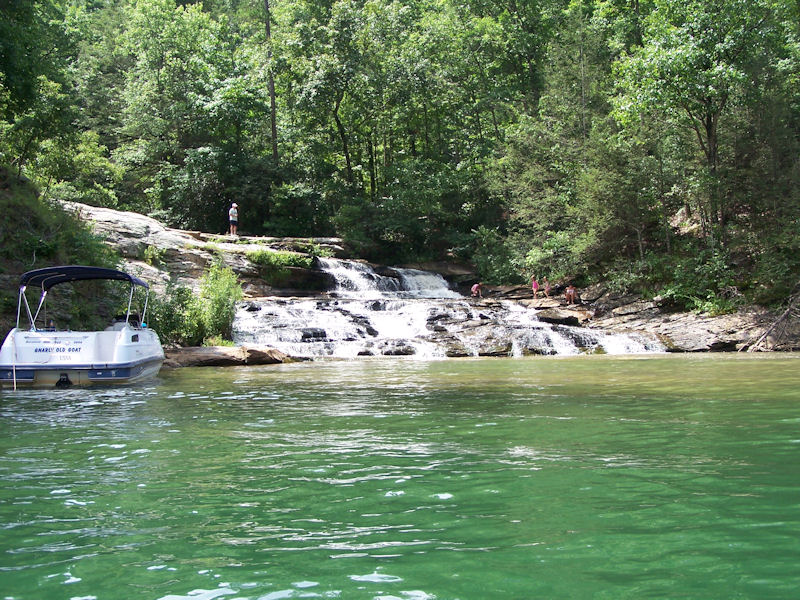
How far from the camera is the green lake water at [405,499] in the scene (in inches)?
144

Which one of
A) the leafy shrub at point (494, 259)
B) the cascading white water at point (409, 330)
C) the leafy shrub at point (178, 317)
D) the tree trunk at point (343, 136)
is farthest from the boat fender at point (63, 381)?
the tree trunk at point (343, 136)

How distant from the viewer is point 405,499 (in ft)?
17.3

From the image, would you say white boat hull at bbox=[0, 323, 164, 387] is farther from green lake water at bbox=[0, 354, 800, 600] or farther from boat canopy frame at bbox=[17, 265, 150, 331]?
green lake water at bbox=[0, 354, 800, 600]

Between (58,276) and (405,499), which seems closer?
(405,499)

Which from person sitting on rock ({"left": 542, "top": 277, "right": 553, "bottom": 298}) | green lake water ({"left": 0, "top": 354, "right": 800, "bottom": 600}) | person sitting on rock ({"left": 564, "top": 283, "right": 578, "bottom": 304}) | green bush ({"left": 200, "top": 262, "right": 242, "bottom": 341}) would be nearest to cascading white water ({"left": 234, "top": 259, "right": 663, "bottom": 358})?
green bush ({"left": 200, "top": 262, "right": 242, "bottom": 341})

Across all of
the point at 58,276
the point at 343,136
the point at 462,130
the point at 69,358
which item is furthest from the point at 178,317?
the point at 462,130

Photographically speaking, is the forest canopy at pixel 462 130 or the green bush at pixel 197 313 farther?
the forest canopy at pixel 462 130

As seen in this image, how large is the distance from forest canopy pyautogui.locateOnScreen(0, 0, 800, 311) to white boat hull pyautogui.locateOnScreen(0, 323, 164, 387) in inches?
384

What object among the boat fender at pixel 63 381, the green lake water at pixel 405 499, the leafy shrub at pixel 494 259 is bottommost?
the green lake water at pixel 405 499

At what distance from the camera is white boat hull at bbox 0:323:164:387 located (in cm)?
1373

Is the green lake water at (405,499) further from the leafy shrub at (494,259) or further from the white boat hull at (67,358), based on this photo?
the leafy shrub at (494,259)

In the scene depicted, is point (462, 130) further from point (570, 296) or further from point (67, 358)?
point (67, 358)

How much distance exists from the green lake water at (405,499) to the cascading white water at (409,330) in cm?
1078

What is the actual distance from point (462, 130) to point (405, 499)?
4470 cm
